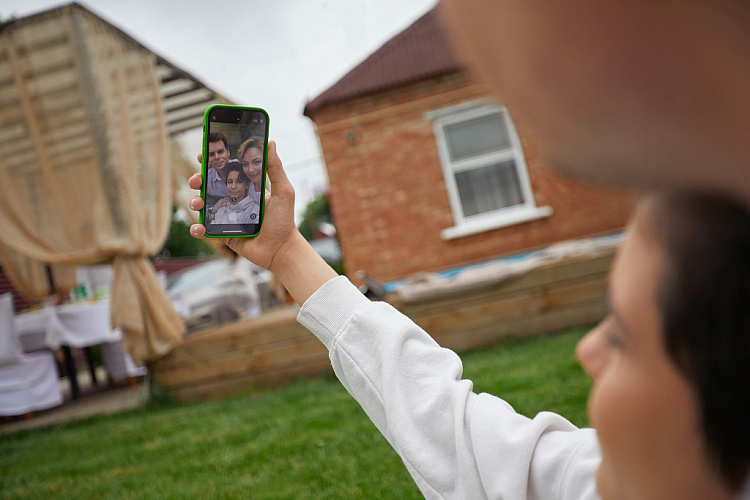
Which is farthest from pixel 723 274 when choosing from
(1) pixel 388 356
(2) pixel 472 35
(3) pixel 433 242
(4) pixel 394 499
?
(3) pixel 433 242

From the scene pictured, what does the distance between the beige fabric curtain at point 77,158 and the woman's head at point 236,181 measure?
3.51 metres

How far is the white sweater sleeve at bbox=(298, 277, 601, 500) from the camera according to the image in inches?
26.0

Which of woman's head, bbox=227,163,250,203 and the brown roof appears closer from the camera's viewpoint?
woman's head, bbox=227,163,250,203

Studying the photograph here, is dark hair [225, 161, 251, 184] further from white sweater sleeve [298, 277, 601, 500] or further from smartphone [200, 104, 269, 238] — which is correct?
white sweater sleeve [298, 277, 601, 500]

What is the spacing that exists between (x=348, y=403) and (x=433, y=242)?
13.9 feet

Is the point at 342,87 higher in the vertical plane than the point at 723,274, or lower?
higher

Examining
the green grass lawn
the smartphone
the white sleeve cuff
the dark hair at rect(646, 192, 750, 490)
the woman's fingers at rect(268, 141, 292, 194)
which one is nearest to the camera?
the dark hair at rect(646, 192, 750, 490)

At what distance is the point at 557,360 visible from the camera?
3613 mm

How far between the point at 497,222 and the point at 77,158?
4.74 metres

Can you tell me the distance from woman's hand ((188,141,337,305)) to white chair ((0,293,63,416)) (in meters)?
4.89

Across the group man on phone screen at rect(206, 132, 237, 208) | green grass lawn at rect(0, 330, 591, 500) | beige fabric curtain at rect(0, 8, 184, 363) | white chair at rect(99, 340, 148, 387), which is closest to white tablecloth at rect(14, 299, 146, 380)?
white chair at rect(99, 340, 148, 387)

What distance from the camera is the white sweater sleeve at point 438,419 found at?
66 cm

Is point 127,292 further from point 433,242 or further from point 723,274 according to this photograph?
point 723,274

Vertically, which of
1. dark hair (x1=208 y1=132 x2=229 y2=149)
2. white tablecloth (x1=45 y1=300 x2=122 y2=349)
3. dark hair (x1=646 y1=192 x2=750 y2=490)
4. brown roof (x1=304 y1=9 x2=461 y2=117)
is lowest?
white tablecloth (x1=45 y1=300 x2=122 y2=349)
